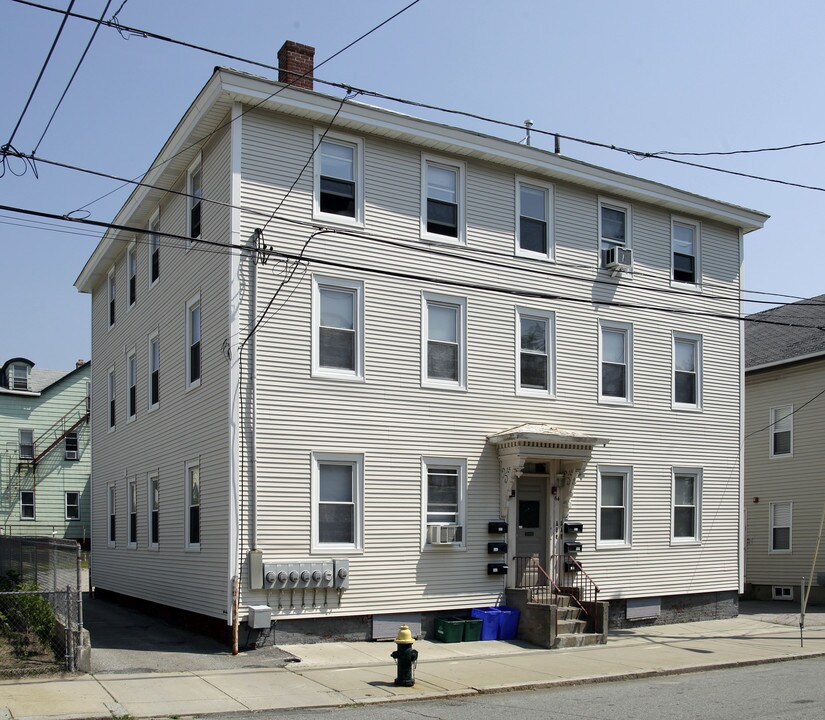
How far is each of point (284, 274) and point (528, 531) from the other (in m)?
7.43

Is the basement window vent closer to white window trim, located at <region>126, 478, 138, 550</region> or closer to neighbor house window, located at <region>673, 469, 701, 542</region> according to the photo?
neighbor house window, located at <region>673, 469, 701, 542</region>

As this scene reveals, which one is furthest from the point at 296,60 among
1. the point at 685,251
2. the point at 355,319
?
the point at 685,251

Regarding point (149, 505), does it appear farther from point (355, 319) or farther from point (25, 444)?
point (25, 444)

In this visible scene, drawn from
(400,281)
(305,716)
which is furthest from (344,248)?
(305,716)

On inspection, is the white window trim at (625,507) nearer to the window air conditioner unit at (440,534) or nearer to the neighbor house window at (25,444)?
the window air conditioner unit at (440,534)

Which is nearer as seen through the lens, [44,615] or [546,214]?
[44,615]

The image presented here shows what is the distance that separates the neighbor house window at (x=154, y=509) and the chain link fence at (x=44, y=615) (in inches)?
140

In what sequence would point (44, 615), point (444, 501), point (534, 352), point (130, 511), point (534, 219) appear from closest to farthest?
point (44, 615) < point (444, 501) < point (534, 352) < point (534, 219) < point (130, 511)

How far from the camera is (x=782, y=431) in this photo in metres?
29.4

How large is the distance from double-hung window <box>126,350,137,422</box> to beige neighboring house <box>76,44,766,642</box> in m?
0.13

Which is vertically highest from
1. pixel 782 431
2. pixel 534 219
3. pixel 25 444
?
pixel 534 219

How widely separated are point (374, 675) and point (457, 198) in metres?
9.54

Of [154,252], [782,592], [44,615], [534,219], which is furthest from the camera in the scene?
[782,592]

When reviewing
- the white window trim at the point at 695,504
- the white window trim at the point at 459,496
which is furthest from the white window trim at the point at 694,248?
the white window trim at the point at 459,496
